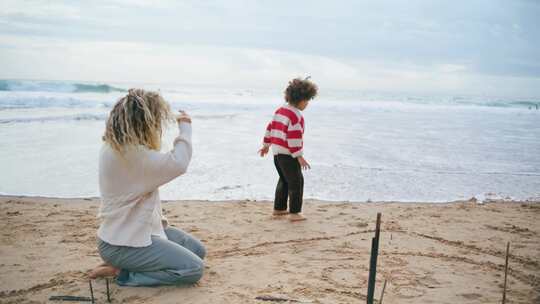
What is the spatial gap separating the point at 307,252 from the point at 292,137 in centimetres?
154

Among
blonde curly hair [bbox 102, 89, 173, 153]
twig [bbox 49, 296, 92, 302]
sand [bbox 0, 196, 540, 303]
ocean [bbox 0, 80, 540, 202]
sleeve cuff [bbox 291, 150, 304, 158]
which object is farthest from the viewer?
ocean [bbox 0, 80, 540, 202]

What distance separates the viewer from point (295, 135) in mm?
5426

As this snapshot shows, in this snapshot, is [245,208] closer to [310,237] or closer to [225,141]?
[310,237]

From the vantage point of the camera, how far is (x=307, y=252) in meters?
4.48

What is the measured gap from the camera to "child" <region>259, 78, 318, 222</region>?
5426 mm

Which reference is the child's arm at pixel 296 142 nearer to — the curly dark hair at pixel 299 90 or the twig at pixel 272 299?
the curly dark hair at pixel 299 90

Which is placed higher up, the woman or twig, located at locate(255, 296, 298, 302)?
the woman

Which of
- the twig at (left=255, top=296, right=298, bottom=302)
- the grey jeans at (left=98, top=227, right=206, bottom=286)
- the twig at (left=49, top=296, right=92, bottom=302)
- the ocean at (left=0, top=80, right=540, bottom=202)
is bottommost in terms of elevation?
the twig at (left=49, top=296, right=92, bottom=302)

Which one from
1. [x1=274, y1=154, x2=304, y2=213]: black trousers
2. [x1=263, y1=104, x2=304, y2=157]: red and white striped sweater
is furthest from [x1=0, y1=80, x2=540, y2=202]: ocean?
[x1=263, y1=104, x2=304, y2=157]: red and white striped sweater

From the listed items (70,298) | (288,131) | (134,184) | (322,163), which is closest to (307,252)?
(288,131)

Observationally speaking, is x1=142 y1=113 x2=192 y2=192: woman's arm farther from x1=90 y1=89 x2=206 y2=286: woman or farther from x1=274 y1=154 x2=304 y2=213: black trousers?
x1=274 y1=154 x2=304 y2=213: black trousers

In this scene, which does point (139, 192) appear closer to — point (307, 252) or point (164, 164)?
point (164, 164)

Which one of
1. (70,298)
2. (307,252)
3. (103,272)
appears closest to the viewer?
(70,298)

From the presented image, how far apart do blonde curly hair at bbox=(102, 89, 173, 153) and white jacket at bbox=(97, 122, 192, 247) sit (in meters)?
0.07
